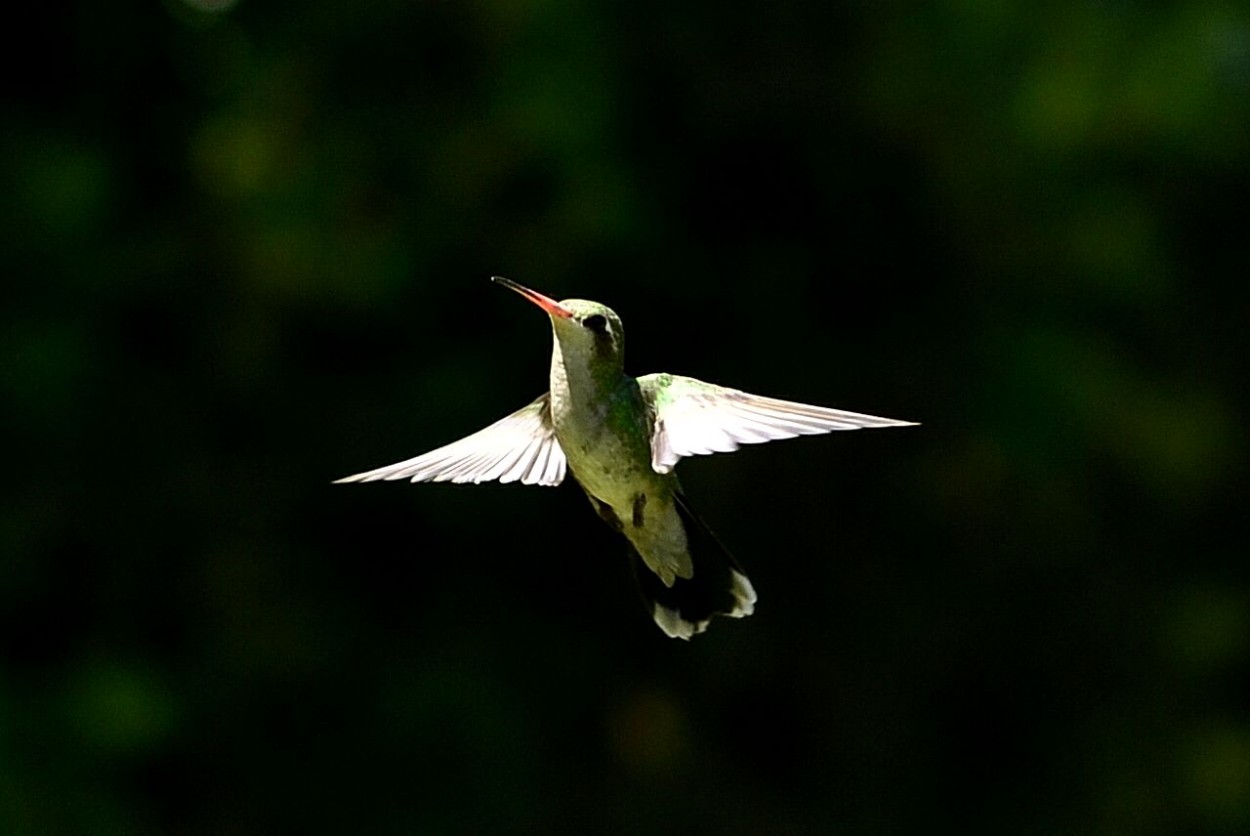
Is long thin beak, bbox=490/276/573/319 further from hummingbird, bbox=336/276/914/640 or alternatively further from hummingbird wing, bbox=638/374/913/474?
hummingbird wing, bbox=638/374/913/474

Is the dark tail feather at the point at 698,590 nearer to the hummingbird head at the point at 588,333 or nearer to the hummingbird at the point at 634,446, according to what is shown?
the hummingbird at the point at 634,446

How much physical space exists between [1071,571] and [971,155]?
3.66 feet

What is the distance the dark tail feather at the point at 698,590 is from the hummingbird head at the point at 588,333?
0.73ft

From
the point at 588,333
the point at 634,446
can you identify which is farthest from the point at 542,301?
the point at 634,446

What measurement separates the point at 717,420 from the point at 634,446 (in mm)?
149

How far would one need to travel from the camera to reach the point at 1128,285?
4629 millimetres

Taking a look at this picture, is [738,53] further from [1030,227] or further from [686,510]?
[686,510]

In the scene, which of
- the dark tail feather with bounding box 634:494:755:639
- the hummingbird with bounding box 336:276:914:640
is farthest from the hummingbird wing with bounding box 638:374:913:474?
the dark tail feather with bounding box 634:494:755:639

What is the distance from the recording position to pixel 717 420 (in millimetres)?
1327

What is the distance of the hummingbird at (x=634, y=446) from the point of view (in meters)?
1.26

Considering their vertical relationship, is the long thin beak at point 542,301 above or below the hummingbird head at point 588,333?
above

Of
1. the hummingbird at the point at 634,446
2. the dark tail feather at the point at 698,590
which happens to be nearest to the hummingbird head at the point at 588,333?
the hummingbird at the point at 634,446

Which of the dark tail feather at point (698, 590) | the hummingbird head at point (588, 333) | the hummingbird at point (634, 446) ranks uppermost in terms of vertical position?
the hummingbird head at point (588, 333)

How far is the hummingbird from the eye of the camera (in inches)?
49.7
